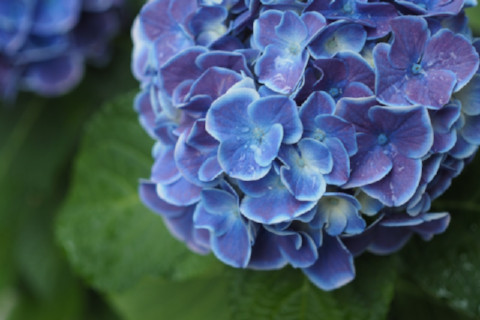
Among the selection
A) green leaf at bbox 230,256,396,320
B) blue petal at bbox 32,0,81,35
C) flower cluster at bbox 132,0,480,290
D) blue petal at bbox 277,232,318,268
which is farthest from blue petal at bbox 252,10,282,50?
blue petal at bbox 32,0,81,35

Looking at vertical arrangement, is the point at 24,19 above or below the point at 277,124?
below

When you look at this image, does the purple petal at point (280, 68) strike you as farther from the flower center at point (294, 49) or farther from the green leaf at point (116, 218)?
the green leaf at point (116, 218)

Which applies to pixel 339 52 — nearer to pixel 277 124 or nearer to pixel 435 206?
pixel 277 124

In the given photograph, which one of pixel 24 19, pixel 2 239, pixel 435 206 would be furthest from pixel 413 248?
pixel 2 239

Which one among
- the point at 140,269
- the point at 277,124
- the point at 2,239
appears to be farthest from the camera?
the point at 2,239

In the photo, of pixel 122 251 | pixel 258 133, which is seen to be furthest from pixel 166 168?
pixel 122 251

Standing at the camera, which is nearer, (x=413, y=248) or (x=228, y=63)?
(x=228, y=63)

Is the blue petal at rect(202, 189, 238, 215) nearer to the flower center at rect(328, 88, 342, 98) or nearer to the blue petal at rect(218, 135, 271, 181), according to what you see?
the blue petal at rect(218, 135, 271, 181)

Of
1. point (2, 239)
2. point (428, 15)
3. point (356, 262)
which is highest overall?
point (428, 15)
